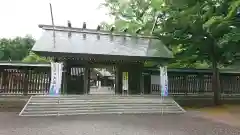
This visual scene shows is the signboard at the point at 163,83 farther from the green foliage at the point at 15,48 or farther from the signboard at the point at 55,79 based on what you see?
the green foliage at the point at 15,48

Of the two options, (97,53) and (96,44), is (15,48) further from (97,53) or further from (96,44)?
(97,53)

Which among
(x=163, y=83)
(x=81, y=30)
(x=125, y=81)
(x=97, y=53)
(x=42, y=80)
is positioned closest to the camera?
(x=97, y=53)

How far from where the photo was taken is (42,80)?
645 inches

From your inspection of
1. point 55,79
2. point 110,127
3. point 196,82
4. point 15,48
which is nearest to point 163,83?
point 196,82

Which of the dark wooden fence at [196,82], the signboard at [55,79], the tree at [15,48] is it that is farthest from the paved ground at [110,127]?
the tree at [15,48]

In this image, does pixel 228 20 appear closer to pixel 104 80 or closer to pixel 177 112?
pixel 177 112

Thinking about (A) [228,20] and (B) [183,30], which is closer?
(A) [228,20]

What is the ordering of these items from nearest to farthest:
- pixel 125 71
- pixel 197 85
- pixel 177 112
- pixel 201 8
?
pixel 177 112
pixel 201 8
pixel 125 71
pixel 197 85

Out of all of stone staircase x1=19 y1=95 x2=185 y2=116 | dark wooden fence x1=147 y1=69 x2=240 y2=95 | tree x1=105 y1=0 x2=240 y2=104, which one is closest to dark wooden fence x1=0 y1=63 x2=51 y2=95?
stone staircase x1=19 y1=95 x2=185 y2=116

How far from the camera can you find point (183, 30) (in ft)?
54.2

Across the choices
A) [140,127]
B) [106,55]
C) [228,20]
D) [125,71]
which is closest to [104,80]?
[125,71]

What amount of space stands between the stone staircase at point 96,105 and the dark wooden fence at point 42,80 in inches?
123

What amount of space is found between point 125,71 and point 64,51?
16.4 ft

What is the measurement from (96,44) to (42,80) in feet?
14.2
